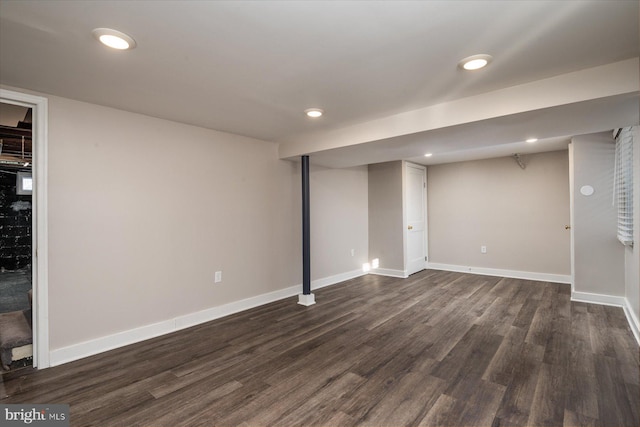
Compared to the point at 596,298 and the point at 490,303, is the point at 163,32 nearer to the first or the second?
the point at 490,303

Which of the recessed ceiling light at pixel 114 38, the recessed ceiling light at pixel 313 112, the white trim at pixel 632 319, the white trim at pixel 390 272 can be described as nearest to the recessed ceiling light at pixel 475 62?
the recessed ceiling light at pixel 313 112

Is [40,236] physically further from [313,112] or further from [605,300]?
[605,300]

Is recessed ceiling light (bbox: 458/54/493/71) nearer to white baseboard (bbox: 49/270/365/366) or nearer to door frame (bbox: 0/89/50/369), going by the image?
door frame (bbox: 0/89/50/369)

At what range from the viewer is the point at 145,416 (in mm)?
1828

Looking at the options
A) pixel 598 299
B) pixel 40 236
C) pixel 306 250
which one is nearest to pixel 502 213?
pixel 598 299

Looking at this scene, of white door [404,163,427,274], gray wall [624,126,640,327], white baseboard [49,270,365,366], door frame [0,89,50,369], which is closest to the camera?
door frame [0,89,50,369]

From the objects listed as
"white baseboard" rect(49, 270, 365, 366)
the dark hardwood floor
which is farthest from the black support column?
"white baseboard" rect(49, 270, 365, 366)

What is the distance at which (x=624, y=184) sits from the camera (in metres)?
3.36

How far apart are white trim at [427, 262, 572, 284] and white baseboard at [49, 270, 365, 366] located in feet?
10.7

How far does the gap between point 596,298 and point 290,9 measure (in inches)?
191

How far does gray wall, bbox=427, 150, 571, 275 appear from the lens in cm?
504

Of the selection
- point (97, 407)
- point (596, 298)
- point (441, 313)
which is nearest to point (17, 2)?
point (97, 407)

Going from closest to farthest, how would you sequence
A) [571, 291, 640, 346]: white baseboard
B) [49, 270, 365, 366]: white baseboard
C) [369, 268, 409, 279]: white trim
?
[49, 270, 365, 366]: white baseboard < [571, 291, 640, 346]: white baseboard < [369, 268, 409, 279]: white trim

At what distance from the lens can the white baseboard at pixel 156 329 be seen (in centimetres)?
256
